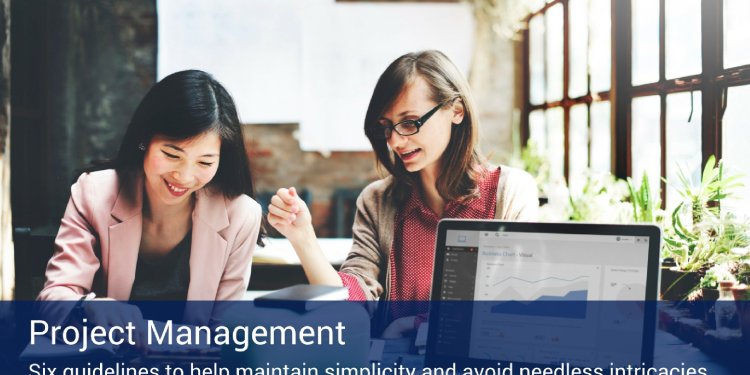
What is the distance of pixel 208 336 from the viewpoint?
4.83 feet

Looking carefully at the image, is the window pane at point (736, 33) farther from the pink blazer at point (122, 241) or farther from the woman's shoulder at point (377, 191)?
the pink blazer at point (122, 241)

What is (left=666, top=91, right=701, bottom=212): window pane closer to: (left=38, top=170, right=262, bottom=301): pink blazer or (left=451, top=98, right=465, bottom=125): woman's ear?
(left=451, top=98, right=465, bottom=125): woman's ear

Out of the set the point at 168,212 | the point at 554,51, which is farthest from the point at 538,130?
the point at 168,212

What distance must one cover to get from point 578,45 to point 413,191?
207 cm

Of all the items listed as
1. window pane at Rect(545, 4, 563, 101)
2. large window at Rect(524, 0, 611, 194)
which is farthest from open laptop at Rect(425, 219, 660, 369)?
window pane at Rect(545, 4, 563, 101)

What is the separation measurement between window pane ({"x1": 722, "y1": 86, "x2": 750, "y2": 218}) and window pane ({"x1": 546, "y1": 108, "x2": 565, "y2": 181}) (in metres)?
1.67

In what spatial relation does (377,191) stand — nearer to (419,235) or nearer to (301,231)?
(419,235)

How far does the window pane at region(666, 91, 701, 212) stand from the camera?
2328 millimetres

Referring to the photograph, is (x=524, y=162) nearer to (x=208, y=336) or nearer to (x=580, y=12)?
(x=580, y=12)

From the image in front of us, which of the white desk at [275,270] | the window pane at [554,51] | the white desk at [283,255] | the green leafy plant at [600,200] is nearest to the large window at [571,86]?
the window pane at [554,51]

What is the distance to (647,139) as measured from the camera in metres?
2.79

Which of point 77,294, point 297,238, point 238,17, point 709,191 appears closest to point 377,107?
point 297,238

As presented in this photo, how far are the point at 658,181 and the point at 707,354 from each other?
128 cm

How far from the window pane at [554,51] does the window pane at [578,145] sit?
31cm
